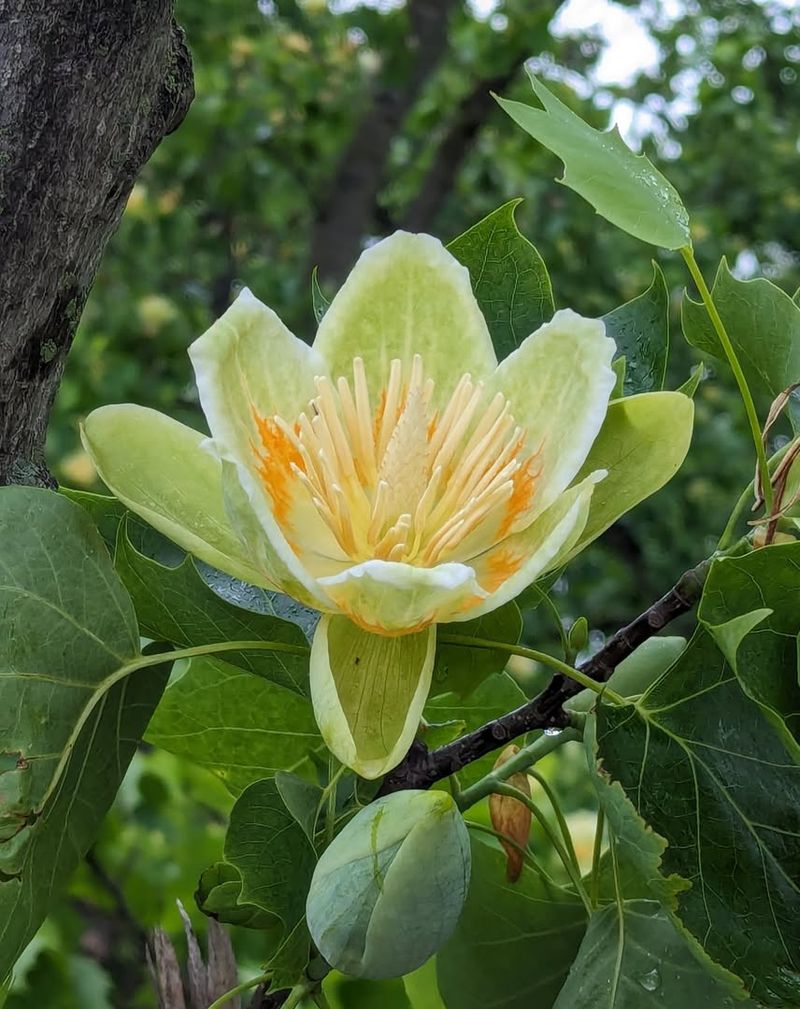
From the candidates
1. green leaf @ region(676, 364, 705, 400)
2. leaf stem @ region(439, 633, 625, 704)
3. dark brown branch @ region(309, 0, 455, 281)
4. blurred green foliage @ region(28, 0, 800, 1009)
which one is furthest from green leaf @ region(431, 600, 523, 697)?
dark brown branch @ region(309, 0, 455, 281)

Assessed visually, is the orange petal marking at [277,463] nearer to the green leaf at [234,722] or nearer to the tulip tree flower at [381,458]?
the tulip tree flower at [381,458]

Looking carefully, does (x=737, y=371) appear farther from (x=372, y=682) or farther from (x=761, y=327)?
(x=372, y=682)

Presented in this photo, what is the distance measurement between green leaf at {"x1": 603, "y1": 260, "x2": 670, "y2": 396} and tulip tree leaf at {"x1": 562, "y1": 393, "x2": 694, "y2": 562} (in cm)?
6

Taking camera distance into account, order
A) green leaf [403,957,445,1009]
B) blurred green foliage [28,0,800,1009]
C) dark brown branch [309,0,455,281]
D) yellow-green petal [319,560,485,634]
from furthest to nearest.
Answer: dark brown branch [309,0,455,281] < blurred green foliage [28,0,800,1009] < green leaf [403,957,445,1009] < yellow-green petal [319,560,485,634]

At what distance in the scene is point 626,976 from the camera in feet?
1.38

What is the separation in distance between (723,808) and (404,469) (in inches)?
6.1

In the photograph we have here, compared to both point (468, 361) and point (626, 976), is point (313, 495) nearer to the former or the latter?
point (468, 361)

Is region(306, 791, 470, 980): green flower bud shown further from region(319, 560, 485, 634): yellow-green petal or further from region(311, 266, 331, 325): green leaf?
region(311, 266, 331, 325): green leaf

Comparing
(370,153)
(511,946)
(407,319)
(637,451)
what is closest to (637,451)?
(637,451)

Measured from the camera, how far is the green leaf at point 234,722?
525 mm

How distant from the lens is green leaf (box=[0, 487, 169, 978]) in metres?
0.39

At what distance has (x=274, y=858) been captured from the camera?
1.38 feet

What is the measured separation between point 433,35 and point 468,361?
2829 mm

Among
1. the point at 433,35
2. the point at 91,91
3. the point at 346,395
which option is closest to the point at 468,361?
the point at 346,395
